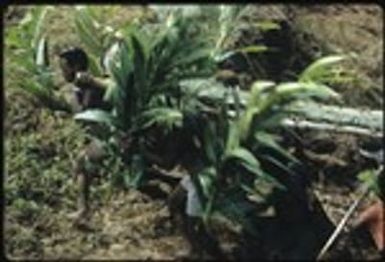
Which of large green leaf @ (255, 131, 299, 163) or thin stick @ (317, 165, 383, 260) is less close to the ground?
large green leaf @ (255, 131, 299, 163)

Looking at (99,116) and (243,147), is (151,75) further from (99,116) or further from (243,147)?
(243,147)

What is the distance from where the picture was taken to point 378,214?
2771 mm

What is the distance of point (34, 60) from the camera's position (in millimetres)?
3172

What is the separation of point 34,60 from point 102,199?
1.73 feet

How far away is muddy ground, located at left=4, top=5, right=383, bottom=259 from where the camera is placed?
9.21ft

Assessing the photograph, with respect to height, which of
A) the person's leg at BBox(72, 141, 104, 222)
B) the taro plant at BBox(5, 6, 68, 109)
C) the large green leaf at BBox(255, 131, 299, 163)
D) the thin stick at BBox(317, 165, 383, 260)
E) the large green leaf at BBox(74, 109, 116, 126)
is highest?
the taro plant at BBox(5, 6, 68, 109)

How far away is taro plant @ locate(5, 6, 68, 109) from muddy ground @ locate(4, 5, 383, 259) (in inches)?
3.1

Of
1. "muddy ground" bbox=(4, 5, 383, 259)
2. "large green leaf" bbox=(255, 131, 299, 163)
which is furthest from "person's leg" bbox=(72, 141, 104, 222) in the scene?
"large green leaf" bbox=(255, 131, 299, 163)

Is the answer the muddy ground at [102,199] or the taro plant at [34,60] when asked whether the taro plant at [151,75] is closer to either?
the muddy ground at [102,199]

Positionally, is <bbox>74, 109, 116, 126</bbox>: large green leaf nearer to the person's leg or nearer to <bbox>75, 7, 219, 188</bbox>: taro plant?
<bbox>75, 7, 219, 188</bbox>: taro plant

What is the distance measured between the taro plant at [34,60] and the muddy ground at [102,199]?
80 mm

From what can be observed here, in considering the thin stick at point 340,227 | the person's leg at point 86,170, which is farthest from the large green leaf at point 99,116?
the thin stick at point 340,227

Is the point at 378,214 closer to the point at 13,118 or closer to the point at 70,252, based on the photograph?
the point at 70,252

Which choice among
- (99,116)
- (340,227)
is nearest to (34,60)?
(99,116)
